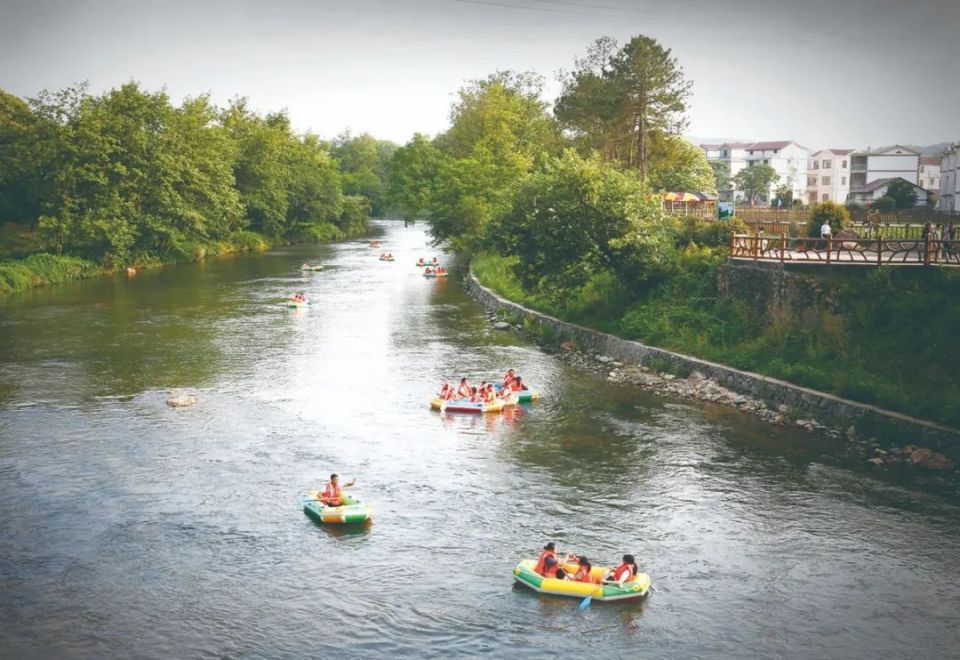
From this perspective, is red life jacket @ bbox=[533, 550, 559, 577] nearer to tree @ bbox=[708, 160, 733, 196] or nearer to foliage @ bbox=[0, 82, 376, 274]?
foliage @ bbox=[0, 82, 376, 274]

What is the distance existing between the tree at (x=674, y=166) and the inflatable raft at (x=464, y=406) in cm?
4243

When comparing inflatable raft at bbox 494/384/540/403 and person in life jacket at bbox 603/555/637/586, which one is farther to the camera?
inflatable raft at bbox 494/384/540/403

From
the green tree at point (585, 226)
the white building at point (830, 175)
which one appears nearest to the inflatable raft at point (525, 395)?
the green tree at point (585, 226)

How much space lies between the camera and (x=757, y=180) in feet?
479

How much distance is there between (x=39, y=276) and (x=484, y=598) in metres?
55.8

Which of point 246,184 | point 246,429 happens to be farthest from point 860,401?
point 246,184

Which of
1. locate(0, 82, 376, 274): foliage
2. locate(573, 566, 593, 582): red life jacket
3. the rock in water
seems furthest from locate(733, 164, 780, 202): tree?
locate(573, 566, 593, 582): red life jacket

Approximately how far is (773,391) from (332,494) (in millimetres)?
16684

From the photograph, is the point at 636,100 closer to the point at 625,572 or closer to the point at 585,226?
Result: the point at 585,226

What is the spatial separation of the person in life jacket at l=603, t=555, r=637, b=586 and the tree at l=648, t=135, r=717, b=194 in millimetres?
54780

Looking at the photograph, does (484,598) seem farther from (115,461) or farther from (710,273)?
(710,273)

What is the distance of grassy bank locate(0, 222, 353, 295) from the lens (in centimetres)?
5944

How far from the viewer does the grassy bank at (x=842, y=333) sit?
2711 centimetres

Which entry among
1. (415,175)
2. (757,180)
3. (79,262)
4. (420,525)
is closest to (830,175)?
(757,180)
